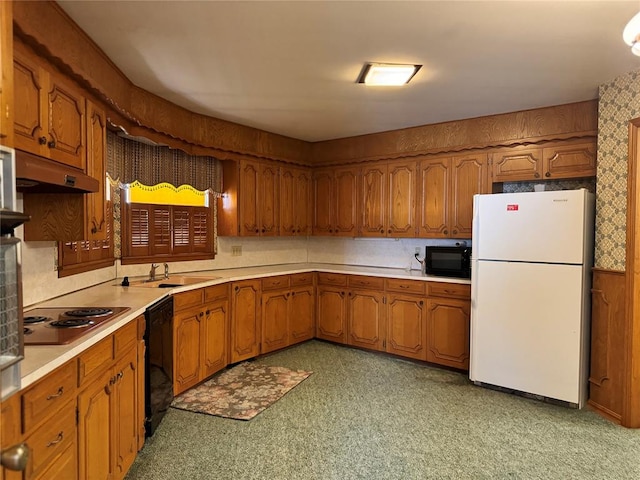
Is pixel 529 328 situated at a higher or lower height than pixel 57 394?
lower

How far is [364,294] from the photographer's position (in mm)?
4344

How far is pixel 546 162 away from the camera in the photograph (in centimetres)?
352

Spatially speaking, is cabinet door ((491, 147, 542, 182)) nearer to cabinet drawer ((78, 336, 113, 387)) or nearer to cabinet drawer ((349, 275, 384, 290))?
cabinet drawer ((349, 275, 384, 290))

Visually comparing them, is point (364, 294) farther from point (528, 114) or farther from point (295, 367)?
point (528, 114)

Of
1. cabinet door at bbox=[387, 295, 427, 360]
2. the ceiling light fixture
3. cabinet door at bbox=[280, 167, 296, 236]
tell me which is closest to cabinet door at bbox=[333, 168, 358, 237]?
cabinet door at bbox=[280, 167, 296, 236]

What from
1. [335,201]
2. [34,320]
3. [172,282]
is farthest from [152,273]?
[335,201]

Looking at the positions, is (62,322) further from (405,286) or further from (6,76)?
(405,286)

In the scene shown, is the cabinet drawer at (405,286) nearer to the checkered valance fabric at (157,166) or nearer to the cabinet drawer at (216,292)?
the cabinet drawer at (216,292)

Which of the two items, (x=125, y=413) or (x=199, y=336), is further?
(x=199, y=336)

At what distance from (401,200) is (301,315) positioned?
1.74 meters

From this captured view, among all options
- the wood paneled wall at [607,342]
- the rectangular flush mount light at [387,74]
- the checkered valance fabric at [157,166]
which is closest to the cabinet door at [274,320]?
the checkered valance fabric at [157,166]

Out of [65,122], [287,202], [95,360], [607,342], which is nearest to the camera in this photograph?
[95,360]

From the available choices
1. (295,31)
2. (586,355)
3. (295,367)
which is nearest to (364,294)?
(295,367)

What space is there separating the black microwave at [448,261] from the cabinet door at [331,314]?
1.04 m
